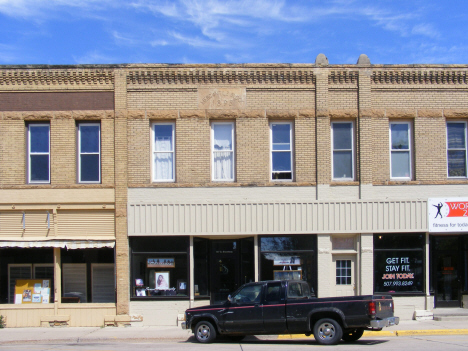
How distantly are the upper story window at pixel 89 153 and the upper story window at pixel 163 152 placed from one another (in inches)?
70.9

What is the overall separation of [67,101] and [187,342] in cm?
865

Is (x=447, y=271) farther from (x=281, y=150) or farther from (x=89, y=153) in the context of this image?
(x=89, y=153)

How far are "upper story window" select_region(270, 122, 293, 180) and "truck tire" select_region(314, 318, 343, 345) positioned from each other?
232 inches

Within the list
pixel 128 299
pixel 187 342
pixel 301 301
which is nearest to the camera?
pixel 301 301

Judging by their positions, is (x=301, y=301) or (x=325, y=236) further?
(x=325, y=236)

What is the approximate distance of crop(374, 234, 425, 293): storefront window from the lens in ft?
55.9

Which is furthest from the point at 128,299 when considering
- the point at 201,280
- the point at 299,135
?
the point at 299,135

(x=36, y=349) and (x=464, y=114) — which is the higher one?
(x=464, y=114)

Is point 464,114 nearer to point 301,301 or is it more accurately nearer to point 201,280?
point 301,301

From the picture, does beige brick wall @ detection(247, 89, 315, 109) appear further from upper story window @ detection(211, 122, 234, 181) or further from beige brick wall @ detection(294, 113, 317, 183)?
upper story window @ detection(211, 122, 234, 181)

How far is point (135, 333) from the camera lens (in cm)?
1546

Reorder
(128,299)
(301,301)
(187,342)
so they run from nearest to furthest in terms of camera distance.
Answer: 1. (301,301)
2. (187,342)
3. (128,299)

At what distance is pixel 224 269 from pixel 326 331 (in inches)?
217

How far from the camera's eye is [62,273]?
1759cm
